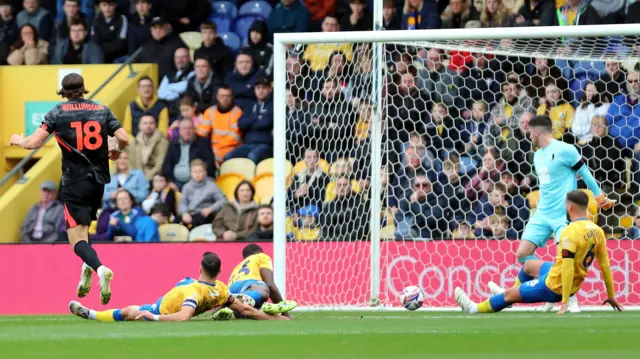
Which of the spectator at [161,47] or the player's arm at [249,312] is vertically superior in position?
the spectator at [161,47]

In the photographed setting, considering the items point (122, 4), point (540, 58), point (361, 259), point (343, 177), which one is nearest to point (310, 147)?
point (343, 177)

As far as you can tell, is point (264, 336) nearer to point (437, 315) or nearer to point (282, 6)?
point (437, 315)

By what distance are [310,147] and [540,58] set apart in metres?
2.53

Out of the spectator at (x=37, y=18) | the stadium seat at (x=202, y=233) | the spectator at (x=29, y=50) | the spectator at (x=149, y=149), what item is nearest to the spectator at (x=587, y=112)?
the stadium seat at (x=202, y=233)

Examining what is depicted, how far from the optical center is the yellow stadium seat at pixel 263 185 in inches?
538

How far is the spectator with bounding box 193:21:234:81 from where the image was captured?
14805 millimetres

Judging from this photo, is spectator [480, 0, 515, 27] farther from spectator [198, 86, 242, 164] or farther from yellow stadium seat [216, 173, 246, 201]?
yellow stadium seat [216, 173, 246, 201]

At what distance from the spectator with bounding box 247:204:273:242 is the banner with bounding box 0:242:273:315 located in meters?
0.63

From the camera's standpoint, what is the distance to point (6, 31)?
16188 mm

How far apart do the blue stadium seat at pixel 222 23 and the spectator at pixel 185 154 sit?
193cm

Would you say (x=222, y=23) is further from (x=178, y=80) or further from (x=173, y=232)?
(x=173, y=232)

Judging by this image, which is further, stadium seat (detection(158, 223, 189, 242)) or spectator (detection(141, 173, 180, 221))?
spectator (detection(141, 173, 180, 221))

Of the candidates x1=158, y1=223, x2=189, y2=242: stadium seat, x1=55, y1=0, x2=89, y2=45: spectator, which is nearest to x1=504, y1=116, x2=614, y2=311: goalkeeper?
x1=158, y1=223, x2=189, y2=242: stadium seat

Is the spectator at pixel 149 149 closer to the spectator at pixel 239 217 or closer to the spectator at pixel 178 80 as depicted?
the spectator at pixel 178 80
